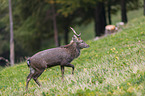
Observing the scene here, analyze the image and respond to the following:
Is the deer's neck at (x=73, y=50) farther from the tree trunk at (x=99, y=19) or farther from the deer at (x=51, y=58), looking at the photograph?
the tree trunk at (x=99, y=19)

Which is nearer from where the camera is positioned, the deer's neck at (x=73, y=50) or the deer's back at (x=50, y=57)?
the deer's back at (x=50, y=57)

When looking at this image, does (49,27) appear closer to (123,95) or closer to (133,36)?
(133,36)

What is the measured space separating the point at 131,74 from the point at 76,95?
1.76 meters

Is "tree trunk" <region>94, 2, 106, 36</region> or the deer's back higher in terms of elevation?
"tree trunk" <region>94, 2, 106, 36</region>

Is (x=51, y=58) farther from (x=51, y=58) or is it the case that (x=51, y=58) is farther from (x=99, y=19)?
(x=99, y=19)

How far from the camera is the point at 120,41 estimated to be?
12.7 m

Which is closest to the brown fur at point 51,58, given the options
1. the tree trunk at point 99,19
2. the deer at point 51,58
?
the deer at point 51,58

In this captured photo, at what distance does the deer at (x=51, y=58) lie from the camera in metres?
7.26

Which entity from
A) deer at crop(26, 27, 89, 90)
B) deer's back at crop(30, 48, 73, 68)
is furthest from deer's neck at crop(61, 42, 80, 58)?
deer's back at crop(30, 48, 73, 68)

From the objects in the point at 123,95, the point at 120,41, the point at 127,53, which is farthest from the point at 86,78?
the point at 120,41

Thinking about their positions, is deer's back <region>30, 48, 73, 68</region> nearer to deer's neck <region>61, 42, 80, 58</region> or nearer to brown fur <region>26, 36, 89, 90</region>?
brown fur <region>26, 36, 89, 90</region>

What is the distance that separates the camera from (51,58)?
7.41 metres

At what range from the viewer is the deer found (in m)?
7.26

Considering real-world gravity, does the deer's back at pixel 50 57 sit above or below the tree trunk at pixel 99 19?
below
